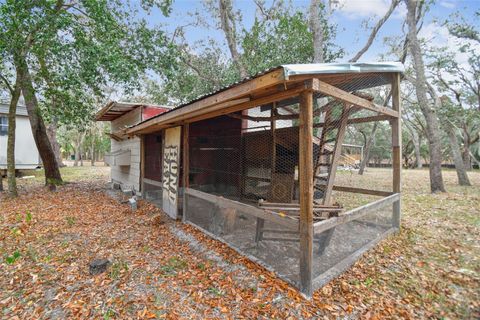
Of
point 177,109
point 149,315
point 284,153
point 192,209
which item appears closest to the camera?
point 149,315

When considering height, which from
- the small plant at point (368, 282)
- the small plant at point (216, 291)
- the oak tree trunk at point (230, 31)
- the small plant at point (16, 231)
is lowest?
the small plant at point (216, 291)

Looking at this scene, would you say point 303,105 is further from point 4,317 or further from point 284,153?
point 4,317

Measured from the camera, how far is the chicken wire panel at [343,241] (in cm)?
319

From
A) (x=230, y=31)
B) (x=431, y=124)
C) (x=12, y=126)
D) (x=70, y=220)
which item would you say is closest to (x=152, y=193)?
(x=70, y=220)

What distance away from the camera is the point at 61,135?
2891cm

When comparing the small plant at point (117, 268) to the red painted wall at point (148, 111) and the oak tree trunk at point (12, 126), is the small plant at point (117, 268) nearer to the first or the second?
the red painted wall at point (148, 111)

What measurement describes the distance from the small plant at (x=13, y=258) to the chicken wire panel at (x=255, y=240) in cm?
254

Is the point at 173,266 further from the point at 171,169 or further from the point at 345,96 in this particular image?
the point at 345,96

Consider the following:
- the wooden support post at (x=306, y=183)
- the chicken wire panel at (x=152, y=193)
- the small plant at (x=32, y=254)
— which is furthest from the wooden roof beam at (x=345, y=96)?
the chicken wire panel at (x=152, y=193)

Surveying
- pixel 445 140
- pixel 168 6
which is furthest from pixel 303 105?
pixel 445 140

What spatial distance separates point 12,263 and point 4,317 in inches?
48.2

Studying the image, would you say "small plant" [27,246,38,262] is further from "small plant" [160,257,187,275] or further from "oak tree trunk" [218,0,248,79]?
"oak tree trunk" [218,0,248,79]

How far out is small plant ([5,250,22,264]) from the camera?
123 inches

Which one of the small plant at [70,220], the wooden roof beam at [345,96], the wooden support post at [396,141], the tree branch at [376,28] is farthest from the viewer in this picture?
the tree branch at [376,28]
